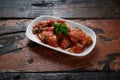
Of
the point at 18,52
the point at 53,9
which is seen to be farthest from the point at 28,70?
the point at 53,9

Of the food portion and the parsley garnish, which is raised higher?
the parsley garnish

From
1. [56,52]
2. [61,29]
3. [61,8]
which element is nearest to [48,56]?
A: [56,52]

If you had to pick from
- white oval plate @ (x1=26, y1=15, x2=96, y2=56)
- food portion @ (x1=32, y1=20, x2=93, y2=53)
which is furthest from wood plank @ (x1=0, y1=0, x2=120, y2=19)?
food portion @ (x1=32, y1=20, x2=93, y2=53)

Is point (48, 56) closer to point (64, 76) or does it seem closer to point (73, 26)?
point (64, 76)

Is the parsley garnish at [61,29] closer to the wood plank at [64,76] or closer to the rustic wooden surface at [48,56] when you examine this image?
the rustic wooden surface at [48,56]

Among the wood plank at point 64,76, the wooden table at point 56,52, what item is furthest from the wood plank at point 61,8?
the wood plank at point 64,76

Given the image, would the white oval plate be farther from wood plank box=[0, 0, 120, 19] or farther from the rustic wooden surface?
wood plank box=[0, 0, 120, 19]
